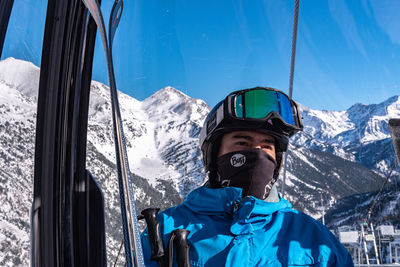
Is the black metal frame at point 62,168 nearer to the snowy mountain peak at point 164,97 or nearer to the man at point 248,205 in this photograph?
the man at point 248,205

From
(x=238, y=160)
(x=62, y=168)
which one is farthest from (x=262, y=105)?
(x=62, y=168)

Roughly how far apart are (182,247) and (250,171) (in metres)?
0.40

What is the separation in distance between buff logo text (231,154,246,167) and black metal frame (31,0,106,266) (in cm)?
53

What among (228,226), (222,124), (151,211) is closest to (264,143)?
(222,124)

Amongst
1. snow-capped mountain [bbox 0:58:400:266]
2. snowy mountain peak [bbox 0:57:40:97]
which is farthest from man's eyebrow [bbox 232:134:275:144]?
snowy mountain peak [bbox 0:57:40:97]

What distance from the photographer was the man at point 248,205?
1.00 meters

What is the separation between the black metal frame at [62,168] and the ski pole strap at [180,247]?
19 cm

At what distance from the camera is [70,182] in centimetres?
94

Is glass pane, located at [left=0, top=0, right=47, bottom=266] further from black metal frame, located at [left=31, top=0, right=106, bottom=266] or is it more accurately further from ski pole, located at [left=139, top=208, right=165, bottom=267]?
A: ski pole, located at [left=139, top=208, right=165, bottom=267]

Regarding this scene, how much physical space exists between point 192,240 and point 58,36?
2.19ft

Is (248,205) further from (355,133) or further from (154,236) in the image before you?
(355,133)

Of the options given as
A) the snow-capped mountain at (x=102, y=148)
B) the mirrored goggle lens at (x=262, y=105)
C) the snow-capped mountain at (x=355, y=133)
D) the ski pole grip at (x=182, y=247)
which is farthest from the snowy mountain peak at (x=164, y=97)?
the snow-capped mountain at (x=355, y=133)

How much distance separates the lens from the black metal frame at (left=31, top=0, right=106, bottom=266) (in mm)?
886

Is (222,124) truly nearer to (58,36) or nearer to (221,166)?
(221,166)
